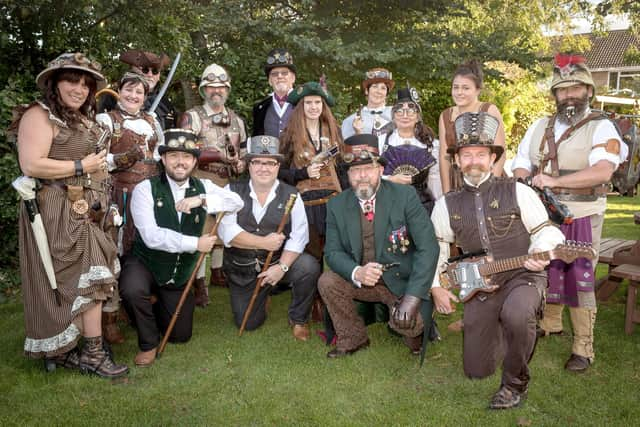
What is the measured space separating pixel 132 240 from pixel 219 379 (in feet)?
5.35

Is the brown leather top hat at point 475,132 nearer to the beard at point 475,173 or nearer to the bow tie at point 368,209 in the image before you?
the beard at point 475,173

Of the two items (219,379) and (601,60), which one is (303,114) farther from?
(601,60)

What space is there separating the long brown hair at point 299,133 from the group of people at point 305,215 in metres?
0.02

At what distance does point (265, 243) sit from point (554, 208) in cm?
240

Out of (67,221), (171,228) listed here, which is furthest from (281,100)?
(67,221)

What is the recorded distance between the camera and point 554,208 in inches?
144

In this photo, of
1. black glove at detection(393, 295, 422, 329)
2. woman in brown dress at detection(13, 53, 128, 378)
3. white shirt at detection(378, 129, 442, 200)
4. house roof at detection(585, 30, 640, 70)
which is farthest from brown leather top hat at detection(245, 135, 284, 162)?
house roof at detection(585, 30, 640, 70)

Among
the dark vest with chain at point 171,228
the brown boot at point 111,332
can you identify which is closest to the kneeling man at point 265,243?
the dark vest with chain at point 171,228

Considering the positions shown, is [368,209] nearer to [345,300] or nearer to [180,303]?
[345,300]

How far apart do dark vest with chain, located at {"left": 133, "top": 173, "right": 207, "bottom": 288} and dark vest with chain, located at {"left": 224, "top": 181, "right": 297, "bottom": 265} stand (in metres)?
0.43

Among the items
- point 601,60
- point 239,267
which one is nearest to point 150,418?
point 239,267

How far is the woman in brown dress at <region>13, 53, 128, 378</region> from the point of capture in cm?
379

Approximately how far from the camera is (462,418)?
3.41 meters

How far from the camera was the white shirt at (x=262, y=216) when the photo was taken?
16.2 feet
